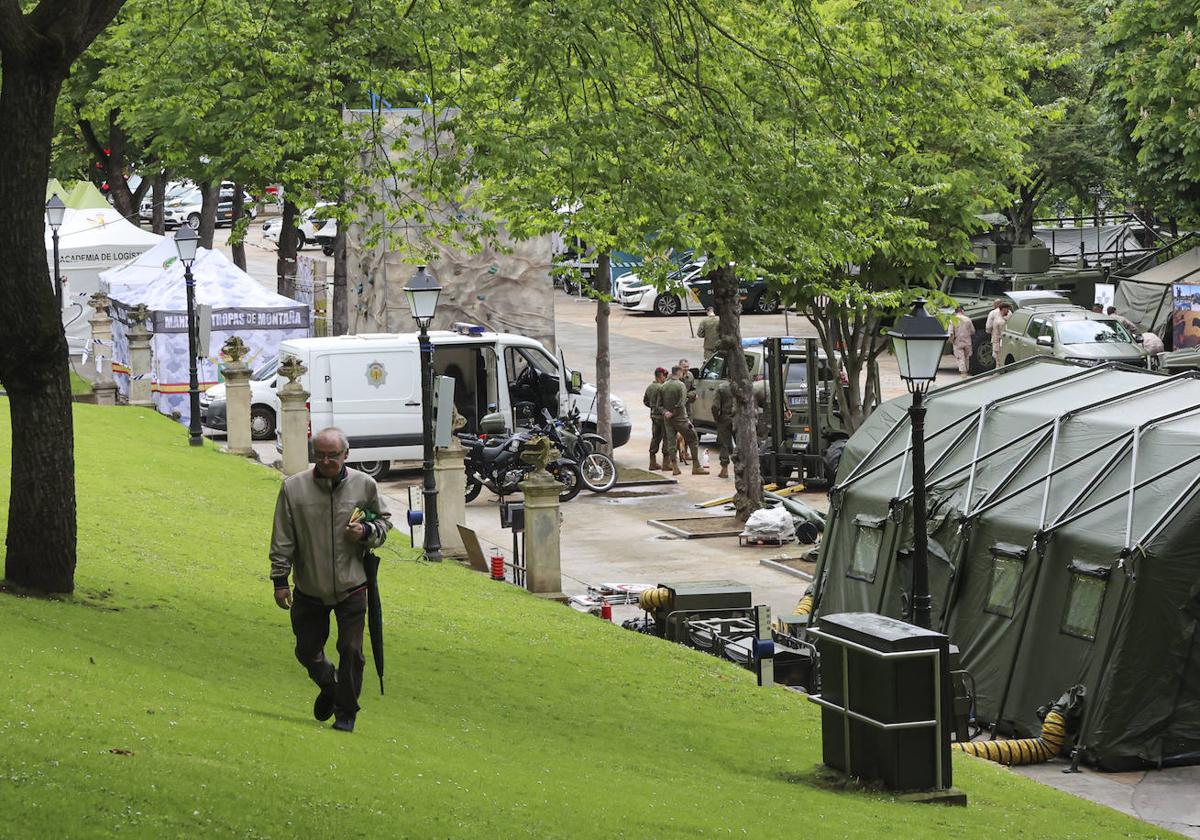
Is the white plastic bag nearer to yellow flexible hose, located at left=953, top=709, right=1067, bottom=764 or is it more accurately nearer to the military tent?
yellow flexible hose, located at left=953, top=709, right=1067, bottom=764

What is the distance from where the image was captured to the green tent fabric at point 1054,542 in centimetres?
1431

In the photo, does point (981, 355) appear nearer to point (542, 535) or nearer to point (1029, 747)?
point (542, 535)

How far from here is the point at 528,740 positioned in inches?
435

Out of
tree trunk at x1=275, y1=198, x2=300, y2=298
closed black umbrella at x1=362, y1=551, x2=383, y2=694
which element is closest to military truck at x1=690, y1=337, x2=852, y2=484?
closed black umbrella at x1=362, y1=551, x2=383, y2=694

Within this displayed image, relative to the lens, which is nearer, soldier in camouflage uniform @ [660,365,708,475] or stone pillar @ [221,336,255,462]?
stone pillar @ [221,336,255,462]

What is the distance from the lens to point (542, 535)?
18.6 metres

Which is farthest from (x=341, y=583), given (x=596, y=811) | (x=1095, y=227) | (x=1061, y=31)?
(x=1095, y=227)

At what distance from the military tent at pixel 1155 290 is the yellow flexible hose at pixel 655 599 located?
86.4 feet

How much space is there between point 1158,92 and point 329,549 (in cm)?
3062

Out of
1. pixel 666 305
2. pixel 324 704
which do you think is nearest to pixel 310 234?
pixel 666 305

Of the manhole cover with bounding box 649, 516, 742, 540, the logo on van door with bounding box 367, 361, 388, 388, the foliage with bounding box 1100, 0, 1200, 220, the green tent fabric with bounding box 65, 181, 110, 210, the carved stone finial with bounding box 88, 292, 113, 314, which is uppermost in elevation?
the foliage with bounding box 1100, 0, 1200, 220

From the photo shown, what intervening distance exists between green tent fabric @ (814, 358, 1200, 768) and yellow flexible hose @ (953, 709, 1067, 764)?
0.78ft

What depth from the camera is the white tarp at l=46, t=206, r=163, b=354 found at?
4097 centimetres

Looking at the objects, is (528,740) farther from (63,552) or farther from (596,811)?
(63,552)
